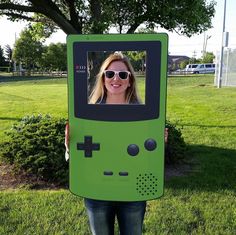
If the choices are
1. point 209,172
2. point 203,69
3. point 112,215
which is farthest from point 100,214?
point 203,69

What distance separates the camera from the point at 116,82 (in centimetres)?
209

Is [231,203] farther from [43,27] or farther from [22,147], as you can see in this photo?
[43,27]

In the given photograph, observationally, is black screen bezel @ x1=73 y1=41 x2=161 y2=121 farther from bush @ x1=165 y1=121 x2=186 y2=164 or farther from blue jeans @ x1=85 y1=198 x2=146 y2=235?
bush @ x1=165 y1=121 x2=186 y2=164

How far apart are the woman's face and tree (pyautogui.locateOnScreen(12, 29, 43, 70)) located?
51147 mm

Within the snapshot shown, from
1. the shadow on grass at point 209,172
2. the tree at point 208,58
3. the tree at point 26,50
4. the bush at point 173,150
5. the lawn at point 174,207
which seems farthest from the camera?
the tree at point 208,58

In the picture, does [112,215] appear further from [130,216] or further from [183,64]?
[183,64]

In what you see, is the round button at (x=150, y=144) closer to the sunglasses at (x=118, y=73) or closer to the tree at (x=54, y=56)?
the sunglasses at (x=118, y=73)

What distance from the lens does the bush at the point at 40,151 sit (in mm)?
4832

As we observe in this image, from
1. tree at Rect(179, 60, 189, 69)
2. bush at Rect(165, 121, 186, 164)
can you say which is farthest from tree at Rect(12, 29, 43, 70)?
bush at Rect(165, 121, 186, 164)

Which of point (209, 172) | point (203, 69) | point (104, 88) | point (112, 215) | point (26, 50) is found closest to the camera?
point (104, 88)

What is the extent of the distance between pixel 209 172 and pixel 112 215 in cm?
328

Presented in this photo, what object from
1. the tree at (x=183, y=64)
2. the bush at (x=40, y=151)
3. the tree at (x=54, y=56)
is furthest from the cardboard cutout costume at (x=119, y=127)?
the tree at (x=183, y=64)

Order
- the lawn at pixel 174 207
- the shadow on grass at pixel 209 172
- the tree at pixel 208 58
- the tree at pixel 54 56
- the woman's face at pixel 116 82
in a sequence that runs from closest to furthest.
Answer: the woman's face at pixel 116 82 → the lawn at pixel 174 207 → the shadow on grass at pixel 209 172 → the tree at pixel 54 56 → the tree at pixel 208 58

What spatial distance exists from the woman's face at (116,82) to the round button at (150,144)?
300 millimetres
